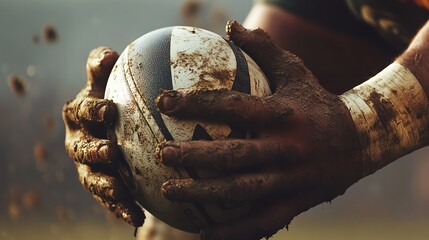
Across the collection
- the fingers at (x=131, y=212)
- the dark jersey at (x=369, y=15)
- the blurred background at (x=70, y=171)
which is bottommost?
the blurred background at (x=70, y=171)

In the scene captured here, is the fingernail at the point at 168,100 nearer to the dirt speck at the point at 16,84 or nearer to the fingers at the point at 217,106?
the fingers at the point at 217,106

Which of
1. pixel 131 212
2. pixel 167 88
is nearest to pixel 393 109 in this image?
pixel 167 88

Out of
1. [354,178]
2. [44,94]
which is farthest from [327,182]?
[44,94]

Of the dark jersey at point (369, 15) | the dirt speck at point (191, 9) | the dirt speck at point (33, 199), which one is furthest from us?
the dirt speck at point (191, 9)

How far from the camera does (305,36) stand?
11.5 feet

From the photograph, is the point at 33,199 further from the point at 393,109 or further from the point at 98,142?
the point at 393,109

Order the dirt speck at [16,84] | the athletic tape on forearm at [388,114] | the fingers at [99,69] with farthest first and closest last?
the dirt speck at [16,84] → the fingers at [99,69] → the athletic tape on forearm at [388,114]

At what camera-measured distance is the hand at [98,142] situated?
2.15 meters

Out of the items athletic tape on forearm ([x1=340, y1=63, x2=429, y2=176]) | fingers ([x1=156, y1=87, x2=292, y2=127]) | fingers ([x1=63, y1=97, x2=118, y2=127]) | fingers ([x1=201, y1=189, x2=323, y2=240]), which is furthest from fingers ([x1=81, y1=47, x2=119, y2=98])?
athletic tape on forearm ([x1=340, y1=63, x2=429, y2=176])

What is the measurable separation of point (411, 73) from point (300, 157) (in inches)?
18.3

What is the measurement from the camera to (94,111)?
85.2 inches

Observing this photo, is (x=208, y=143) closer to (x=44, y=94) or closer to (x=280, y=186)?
(x=280, y=186)

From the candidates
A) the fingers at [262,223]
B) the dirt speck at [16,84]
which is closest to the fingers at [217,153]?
the fingers at [262,223]

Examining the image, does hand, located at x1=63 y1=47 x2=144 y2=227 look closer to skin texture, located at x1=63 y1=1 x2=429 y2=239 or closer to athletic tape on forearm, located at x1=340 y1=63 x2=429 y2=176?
skin texture, located at x1=63 y1=1 x2=429 y2=239
